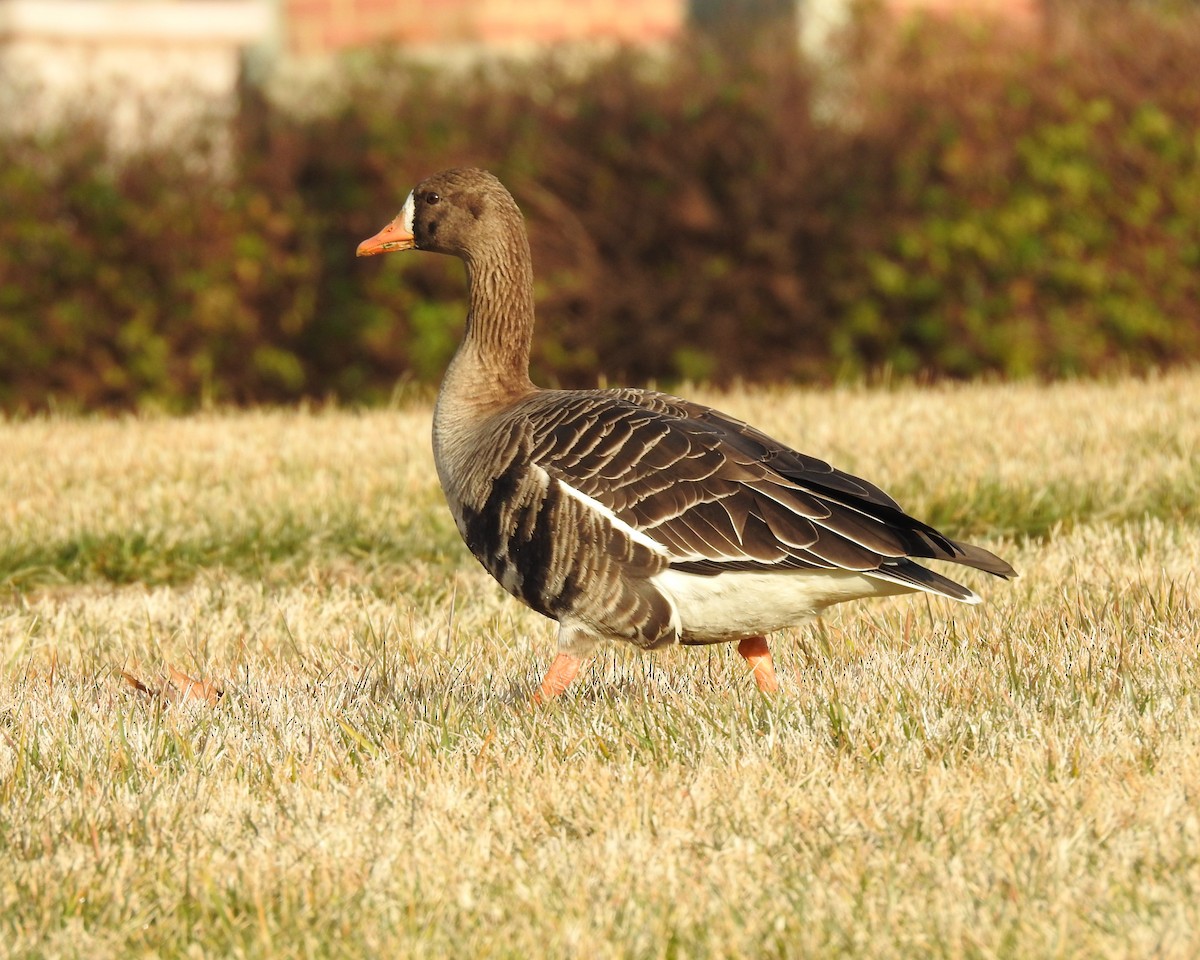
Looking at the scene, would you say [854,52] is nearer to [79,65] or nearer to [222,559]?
[79,65]

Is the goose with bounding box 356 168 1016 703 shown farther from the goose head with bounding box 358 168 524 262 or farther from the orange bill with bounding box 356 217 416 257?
the orange bill with bounding box 356 217 416 257

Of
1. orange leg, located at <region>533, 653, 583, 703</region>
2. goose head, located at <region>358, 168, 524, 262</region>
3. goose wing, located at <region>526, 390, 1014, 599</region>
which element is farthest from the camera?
goose head, located at <region>358, 168, 524, 262</region>

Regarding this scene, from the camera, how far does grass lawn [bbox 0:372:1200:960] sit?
2967 mm

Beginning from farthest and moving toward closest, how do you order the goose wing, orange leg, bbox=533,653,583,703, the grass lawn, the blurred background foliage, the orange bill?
the blurred background foliage < the orange bill < orange leg, bbox=533,653,583,703 < the goose wing < the grass lawn

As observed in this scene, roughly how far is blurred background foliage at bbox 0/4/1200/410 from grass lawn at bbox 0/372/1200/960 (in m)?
4.48

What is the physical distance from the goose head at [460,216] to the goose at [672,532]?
84 cm

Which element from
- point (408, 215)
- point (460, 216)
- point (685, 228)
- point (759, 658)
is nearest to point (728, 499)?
point (759, 658)

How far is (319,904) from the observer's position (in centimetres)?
308

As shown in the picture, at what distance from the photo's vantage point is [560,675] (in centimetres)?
451

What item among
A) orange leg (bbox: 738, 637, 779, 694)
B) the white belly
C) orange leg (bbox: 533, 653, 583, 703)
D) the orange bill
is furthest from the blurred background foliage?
the white belly

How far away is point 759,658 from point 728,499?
1.89ft

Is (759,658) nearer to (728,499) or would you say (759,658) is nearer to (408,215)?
(728,499)

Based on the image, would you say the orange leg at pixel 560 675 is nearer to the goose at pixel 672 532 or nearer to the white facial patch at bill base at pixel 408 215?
the goose at pixel 672 532

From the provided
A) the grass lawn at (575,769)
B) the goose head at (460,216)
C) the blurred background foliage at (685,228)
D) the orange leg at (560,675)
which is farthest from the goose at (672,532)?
the blurred background foliage at (685,228)
